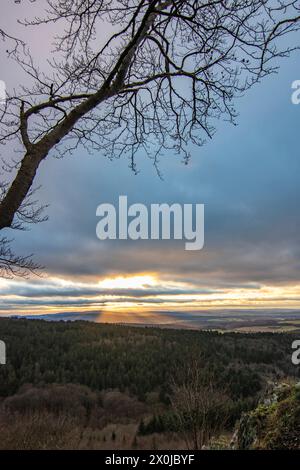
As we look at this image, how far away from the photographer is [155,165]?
556 cm

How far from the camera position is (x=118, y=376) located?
82812 millimetres

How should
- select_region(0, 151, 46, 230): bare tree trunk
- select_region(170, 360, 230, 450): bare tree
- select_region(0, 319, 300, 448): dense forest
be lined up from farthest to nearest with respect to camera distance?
1. select_region(0, 319, 300, 448): dense forest
2. select_region(170, 360, 230, 450): bare tree
3. select_region(0, 151, 46, 230): bare tree trunk

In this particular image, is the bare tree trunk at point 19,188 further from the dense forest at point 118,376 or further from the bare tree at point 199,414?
the dense forest at point 118,376

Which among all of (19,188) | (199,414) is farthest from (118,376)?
(19,188)

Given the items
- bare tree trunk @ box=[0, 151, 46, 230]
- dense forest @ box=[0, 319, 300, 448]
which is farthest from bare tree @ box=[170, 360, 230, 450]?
bare tree trunk @ box=[0, 151, 46, 230]

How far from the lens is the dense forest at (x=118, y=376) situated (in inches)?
2366

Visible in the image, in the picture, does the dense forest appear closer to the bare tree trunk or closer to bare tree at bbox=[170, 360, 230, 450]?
bare tree at bbox=[170, 360, 230, 450]

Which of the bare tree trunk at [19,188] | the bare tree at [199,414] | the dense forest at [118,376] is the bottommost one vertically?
the dense forest at [118,376]

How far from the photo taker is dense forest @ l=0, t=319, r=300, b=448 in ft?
197

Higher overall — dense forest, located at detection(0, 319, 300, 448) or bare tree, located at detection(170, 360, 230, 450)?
bare tree, located at detection(170, 360, 230, 450)

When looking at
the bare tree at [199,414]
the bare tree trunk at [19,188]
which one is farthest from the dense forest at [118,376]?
the bare tree trunk at [19,188]

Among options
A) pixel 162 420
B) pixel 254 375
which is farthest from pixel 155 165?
pixel 254 375

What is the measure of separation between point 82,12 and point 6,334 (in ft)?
367
